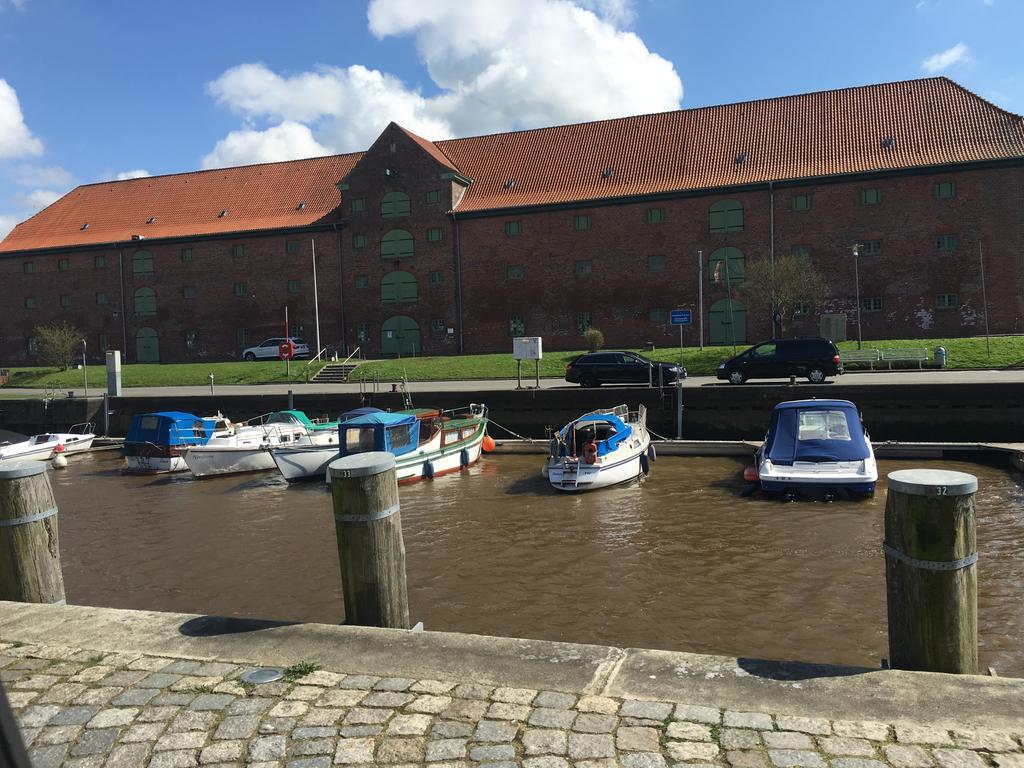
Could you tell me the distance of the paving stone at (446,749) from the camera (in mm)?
4137

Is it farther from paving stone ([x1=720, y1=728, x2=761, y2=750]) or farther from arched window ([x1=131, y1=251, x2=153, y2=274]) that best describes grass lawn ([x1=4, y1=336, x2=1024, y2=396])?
paving stone ([x1=720, y1=728, x2=761, y2=750])

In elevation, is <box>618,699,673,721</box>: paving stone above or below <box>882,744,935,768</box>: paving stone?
above

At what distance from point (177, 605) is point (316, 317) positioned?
42440mm

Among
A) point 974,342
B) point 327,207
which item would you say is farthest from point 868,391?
point 327,207

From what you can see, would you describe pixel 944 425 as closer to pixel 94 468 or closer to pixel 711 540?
pixel 711 540

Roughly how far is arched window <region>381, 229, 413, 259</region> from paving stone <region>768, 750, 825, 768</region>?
49.4 m

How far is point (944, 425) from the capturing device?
2306 cm

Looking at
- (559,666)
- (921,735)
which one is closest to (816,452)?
(559,666)

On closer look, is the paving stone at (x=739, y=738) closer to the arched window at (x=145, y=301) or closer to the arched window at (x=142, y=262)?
the arched window at (x=145, y=301)

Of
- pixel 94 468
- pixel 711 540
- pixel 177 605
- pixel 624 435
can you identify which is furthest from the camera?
pixel 94 468

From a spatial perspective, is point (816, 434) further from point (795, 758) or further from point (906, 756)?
point (795, 758)

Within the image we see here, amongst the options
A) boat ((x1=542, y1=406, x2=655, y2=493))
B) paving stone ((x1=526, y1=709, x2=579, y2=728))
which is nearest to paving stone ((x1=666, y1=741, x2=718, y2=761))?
paving stone ((x1=526, y1=709, x2=579, y2=728))

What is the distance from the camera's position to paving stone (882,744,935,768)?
12.5 ft

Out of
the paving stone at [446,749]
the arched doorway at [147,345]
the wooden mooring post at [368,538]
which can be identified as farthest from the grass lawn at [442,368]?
the paving stone at [446,749]
